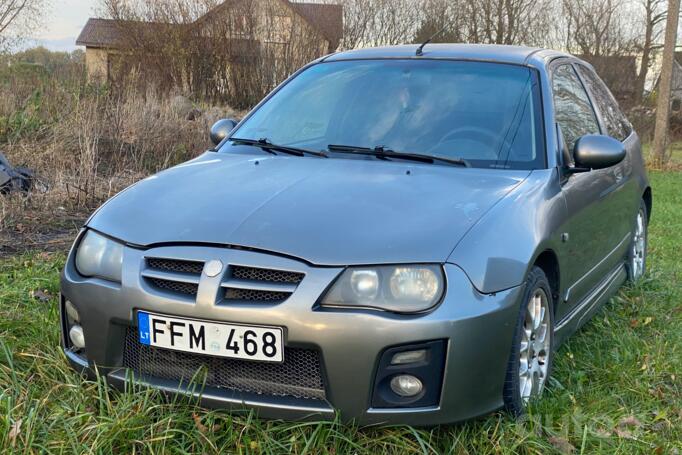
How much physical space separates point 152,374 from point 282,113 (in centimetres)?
174

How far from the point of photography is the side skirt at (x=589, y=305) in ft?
11.0

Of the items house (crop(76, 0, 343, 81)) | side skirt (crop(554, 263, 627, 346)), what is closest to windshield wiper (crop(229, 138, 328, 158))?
side skirt (crop(554, 263, 627, 346))

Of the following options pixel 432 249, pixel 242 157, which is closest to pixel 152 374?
pixel 432 249

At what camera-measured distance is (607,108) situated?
484cm

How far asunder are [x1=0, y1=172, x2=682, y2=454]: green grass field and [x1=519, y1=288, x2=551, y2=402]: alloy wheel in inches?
3.4

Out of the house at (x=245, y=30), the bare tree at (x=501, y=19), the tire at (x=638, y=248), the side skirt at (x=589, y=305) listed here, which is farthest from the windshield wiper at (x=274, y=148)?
the bare tree at (x=501, y=19)

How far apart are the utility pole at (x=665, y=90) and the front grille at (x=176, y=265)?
716 inches

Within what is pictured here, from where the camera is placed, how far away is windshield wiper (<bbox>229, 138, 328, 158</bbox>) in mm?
3436

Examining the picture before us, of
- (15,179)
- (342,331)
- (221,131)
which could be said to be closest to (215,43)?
(15,179)

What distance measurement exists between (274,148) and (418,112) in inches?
27.0

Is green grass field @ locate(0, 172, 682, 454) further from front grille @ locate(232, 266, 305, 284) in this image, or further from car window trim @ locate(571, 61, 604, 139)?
car window trim @ locate(571, 61, 604, 139)

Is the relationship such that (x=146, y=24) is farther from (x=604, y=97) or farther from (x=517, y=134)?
(x=517, y=134)

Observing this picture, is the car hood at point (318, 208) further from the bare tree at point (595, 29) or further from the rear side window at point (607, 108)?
the bare tree at point (595, 29)

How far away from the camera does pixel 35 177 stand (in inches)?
280
